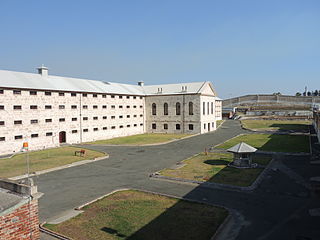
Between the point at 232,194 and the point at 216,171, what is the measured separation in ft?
17.8

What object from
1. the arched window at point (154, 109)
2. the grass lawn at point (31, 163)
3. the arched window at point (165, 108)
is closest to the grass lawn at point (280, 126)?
the arched window at point (165, 108)

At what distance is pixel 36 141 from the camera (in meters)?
36.2

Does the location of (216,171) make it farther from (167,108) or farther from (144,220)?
(167,108)

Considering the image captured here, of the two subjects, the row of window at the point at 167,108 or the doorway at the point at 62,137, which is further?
the row of window at the point at 167,108

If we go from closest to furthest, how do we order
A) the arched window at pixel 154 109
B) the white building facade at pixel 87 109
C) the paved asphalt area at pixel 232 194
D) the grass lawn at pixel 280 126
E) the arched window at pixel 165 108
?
the paved asphalt area at pixel 232 194
the white building facade at pixel 87 109
the arched window at pixel 165 108
the grass lawn at pixel 280 126
the arched window at pixel 154 109

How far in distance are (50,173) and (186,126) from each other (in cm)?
3662

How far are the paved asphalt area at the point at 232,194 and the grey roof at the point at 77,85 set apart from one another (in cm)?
1959

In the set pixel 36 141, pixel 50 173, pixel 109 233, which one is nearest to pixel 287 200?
pixel 109 233

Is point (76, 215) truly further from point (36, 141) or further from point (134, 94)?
point (134, 94)

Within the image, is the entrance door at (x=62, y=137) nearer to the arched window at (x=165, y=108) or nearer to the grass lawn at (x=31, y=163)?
the grass lawn at (x=31, y=163)

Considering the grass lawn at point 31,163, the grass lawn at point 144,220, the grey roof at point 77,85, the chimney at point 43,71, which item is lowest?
the grass lawn at point 144,220

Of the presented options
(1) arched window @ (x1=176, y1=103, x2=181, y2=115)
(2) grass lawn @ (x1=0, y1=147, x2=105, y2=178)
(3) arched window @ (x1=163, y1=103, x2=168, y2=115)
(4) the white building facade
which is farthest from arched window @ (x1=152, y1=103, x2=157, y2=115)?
(2) grass lawn @ (x1=0, y1=147, x2=105, y2=178)

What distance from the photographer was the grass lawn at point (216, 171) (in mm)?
18328

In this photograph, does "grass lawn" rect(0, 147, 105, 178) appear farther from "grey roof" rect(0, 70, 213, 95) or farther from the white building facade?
"grey roof" rect(0, 70, 213, 95)
